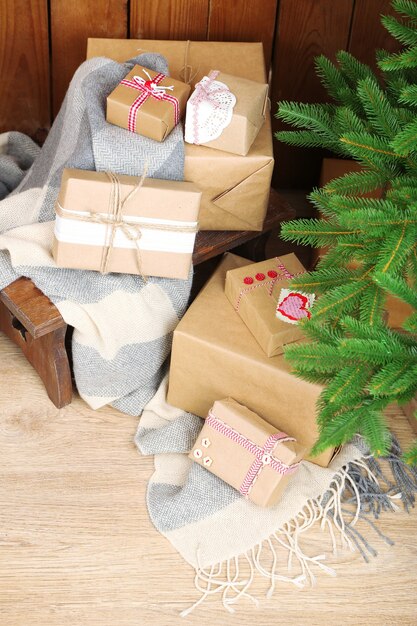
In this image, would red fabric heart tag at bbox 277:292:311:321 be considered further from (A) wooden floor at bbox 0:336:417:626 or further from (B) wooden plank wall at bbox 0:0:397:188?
(B) wooden plank wall at bbox 0:0:397:188

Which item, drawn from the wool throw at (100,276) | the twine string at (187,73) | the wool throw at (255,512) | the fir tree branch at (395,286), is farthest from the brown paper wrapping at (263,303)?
the twine string at (187,73)

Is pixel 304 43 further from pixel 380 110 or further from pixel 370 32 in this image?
pixel 380 110

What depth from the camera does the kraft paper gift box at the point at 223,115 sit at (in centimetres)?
154

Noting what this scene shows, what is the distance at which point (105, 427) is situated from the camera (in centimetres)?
159

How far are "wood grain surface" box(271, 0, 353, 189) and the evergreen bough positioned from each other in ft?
1.48

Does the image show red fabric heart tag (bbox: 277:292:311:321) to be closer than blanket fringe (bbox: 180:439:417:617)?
No

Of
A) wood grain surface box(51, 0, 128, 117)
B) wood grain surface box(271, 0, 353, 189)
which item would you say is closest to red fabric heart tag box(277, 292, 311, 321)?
wood grain surface box(271, 0, 353, 189)

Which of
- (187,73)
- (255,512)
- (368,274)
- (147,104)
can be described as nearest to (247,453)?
(255,512)

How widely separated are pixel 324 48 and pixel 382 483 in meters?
1.07

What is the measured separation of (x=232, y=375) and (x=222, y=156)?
444 millimetres

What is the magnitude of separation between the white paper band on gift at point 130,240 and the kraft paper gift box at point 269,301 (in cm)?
14

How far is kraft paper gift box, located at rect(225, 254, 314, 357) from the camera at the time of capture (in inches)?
58.3

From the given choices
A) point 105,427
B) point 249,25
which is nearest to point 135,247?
point 105,427

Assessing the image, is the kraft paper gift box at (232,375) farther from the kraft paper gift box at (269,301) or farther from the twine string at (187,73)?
the twine string at (187,73)
